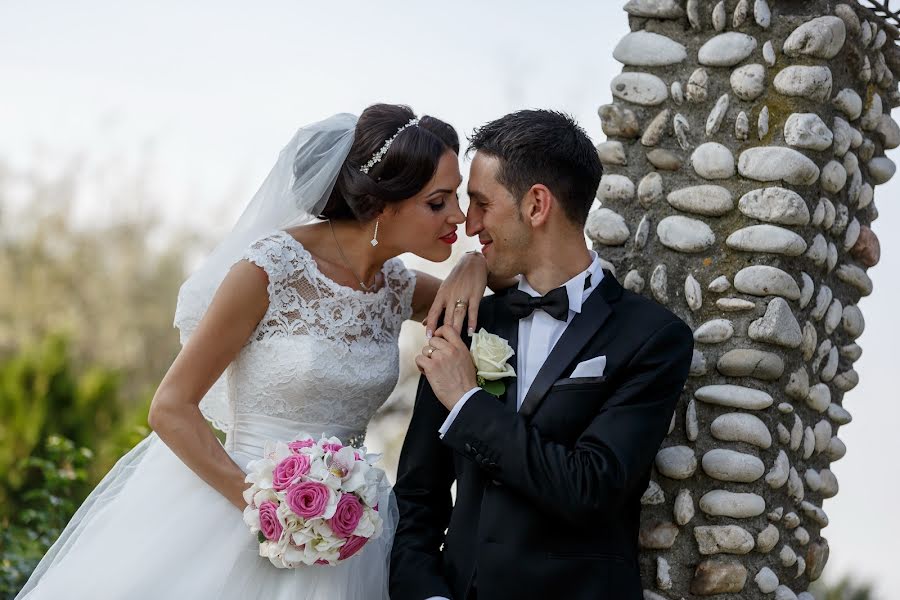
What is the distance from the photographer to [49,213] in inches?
607

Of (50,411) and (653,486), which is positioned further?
(50,411)

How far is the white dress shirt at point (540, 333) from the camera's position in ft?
9.96

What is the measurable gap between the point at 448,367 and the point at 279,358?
658mm

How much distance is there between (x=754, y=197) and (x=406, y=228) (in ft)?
3.89

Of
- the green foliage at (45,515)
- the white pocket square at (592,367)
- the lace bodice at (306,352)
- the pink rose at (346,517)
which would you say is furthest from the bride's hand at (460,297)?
the green foliage at (45,515)

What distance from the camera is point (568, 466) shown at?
108 inches

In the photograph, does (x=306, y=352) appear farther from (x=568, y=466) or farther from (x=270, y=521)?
(x=568, y=466)

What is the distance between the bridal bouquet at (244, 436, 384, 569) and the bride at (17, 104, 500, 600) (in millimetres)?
256

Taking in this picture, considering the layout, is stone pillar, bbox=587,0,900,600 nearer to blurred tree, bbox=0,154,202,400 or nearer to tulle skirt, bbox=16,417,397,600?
tulle skirt, bbox=16,417,397,600

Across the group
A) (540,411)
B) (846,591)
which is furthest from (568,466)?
(846,591)

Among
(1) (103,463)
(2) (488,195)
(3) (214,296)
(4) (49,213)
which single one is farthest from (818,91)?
(4) (49,213)

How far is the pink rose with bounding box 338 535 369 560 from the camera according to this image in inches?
115

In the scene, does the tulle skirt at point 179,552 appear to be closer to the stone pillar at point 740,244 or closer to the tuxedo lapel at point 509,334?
the tuxedo lapel at point 509,334

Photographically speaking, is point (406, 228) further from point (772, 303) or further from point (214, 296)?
point (772, 303)
